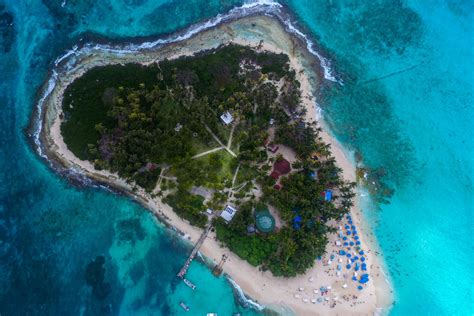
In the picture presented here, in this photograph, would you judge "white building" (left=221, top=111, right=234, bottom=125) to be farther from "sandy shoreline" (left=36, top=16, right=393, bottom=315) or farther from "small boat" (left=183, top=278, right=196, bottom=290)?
"small boat" (left=183, top=278, right=196, bottom=290)

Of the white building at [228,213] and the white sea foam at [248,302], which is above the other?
the white building at [228,213]

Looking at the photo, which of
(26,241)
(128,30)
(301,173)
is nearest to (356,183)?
(301,173)

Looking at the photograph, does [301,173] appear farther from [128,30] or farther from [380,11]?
[128,30]

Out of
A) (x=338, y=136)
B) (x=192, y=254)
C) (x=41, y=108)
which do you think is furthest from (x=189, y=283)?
(x=41, y=108)

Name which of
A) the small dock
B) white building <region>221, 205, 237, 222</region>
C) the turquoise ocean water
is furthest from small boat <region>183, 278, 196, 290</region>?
white building <region>221, 205, 237, 222</region>

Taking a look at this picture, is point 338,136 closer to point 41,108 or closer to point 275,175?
point 275,175

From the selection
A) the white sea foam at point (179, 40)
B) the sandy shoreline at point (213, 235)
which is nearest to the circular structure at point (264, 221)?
the sandy shoreline at point (213, 235)

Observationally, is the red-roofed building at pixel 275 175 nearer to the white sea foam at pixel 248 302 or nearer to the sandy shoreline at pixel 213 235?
the sandy shoreline at pixel 213 235
